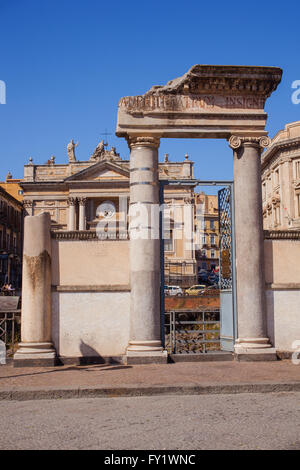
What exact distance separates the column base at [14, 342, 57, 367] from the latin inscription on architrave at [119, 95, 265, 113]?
4948 mm

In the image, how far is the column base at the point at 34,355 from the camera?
10734 millimetres

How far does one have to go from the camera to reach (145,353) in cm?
1096

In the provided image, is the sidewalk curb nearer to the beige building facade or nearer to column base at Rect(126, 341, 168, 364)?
column base at Rect(126, 341, 168, 364)

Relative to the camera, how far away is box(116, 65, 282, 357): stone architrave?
11.6 meters

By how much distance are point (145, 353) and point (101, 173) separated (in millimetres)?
58452

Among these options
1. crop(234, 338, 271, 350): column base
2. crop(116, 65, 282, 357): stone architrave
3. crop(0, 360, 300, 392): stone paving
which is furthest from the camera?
crop(116, 65, 282, 357): stone architrave

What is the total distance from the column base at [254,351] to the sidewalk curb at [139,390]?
287cm

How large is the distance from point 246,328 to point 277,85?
16.2 feet

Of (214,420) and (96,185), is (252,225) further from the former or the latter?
(96,185)

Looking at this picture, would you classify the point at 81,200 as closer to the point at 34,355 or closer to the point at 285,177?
the point at 285,177

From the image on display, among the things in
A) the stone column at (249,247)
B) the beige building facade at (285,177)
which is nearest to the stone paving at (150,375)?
the stone column at (249,247)

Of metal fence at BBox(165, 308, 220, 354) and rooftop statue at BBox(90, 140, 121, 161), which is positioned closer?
metal fence at BBox(165, 308, 220, 354)

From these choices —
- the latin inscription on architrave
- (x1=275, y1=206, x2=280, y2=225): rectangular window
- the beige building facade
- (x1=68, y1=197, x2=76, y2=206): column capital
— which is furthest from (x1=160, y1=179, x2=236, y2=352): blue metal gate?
(x1=68, y1=197, x2=76, y2=206): column capital
